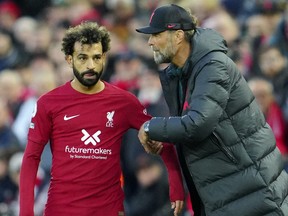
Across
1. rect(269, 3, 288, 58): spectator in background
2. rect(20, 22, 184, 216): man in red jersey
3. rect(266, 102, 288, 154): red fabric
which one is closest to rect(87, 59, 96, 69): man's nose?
rect(20, 22, 184, 216): man in red jersey

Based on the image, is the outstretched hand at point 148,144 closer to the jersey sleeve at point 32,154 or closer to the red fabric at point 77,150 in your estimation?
the red fabric at point 77,150

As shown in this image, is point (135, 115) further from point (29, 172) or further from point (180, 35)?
point (29, 172)

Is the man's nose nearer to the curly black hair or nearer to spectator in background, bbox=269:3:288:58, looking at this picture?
the curly black hair

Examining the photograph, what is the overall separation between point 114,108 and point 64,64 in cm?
482

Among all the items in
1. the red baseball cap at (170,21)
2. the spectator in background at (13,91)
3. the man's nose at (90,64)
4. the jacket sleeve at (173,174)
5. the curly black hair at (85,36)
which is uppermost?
the red baseball cap at (170,21)

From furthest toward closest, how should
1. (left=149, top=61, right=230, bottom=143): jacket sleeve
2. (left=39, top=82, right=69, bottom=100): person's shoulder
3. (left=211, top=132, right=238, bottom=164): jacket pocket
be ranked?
(left=39, top=82, right=69, bottom=100): person's shoulder, (left=211, top=132, right=238, bottom=164): jacket pocket, (left=149, top=61, right=230, bottom=143): jacket sleeve

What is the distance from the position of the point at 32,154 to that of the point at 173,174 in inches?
37.6

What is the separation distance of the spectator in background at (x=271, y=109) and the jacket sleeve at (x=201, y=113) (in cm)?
295

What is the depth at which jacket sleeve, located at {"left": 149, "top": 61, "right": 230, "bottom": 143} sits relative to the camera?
6328mm

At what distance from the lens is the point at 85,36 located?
686cm

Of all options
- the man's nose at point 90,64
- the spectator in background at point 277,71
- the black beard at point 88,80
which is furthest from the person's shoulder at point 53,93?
the spectator in background at point 277,71

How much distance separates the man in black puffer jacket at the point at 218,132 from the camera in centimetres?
644

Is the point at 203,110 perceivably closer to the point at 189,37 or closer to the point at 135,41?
the point at 189,37

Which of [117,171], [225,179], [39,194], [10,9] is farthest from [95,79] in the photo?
[10,9]
